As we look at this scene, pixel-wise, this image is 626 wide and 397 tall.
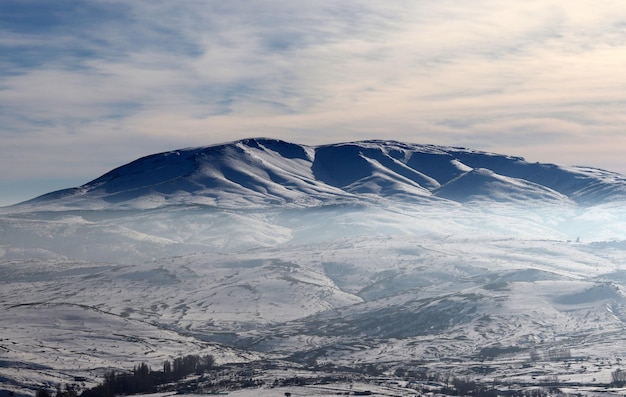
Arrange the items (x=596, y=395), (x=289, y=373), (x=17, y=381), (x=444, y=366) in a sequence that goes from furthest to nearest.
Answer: (x=444, y=366) → (x=289, y=373) → (x=17, y=381) → (x=596, y=395)

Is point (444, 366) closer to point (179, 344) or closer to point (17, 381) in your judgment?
point (179, 344)

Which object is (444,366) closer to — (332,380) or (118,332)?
(332,380)

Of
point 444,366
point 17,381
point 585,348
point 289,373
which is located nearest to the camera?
point 17,381

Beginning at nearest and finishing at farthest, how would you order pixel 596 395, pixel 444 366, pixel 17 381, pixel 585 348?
pixel 596 395
pixel 17 381
pixel 444 366
pixel 585 348

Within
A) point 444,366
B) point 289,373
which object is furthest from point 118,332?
point 444,366

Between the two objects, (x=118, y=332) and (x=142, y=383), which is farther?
(x=118, y=332)

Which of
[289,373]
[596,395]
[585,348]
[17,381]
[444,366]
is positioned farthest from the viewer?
[585,348]

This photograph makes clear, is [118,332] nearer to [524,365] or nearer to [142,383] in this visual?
[142,383]

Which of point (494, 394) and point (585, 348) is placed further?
point (585, 348)

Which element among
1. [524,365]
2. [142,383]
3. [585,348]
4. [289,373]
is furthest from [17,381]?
[585,348]
